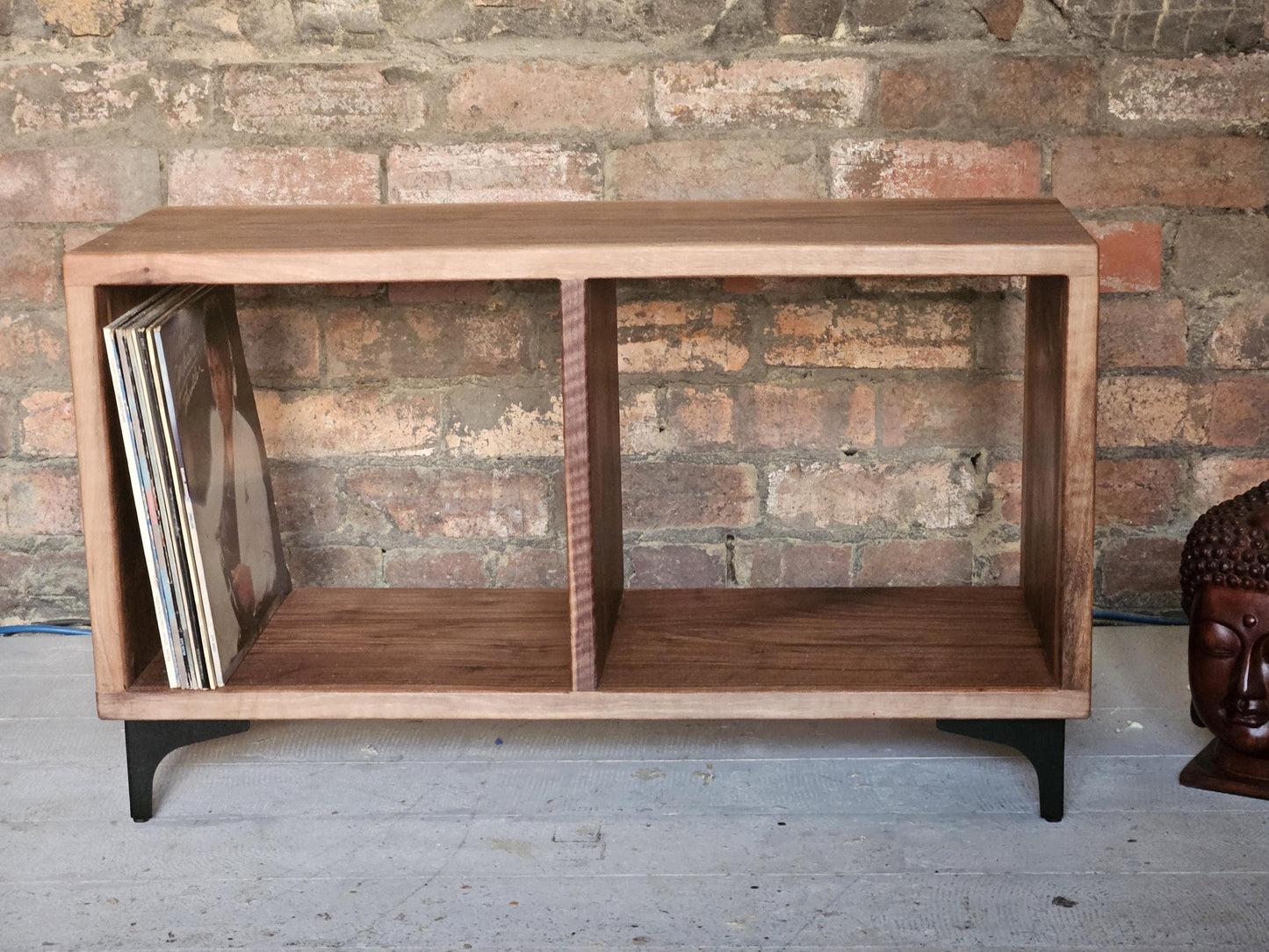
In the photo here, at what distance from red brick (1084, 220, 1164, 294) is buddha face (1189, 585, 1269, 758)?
532 millimetres

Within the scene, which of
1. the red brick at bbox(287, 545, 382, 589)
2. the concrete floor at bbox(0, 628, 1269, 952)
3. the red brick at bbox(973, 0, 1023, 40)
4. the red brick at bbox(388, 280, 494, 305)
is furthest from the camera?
the red brick at bbox(287, 545, 382, 589)

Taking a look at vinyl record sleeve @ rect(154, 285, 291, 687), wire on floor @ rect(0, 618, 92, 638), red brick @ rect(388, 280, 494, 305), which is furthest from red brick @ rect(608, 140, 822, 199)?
wire on floor @ rect(0, 618, 92, 638)

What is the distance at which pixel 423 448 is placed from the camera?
1.90 meters

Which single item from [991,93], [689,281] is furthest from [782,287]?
[991,93]

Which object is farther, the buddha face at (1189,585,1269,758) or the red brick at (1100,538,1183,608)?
the red brick at (1100,538,1183,608)

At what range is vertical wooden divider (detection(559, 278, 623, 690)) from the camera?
4.46ft

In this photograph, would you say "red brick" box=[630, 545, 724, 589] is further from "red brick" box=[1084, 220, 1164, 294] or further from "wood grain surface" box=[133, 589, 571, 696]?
"red brick" box=[1084, 220, 1164, 294]

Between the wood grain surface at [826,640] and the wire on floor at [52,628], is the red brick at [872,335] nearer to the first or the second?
the wood grain surface at [826,640]

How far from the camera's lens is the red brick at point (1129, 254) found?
1801 mm

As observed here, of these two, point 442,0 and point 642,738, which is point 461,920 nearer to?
point 642,738

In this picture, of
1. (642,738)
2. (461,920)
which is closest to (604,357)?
(642,738)

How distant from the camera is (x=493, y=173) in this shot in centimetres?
181

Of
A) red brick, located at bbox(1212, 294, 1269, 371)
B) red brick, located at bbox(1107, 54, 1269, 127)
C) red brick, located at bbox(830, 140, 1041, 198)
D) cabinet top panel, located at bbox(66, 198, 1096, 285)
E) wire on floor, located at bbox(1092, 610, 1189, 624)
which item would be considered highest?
red brick, located at bbox(1107, 54, 1269, 127)

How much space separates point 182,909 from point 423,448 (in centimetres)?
77
